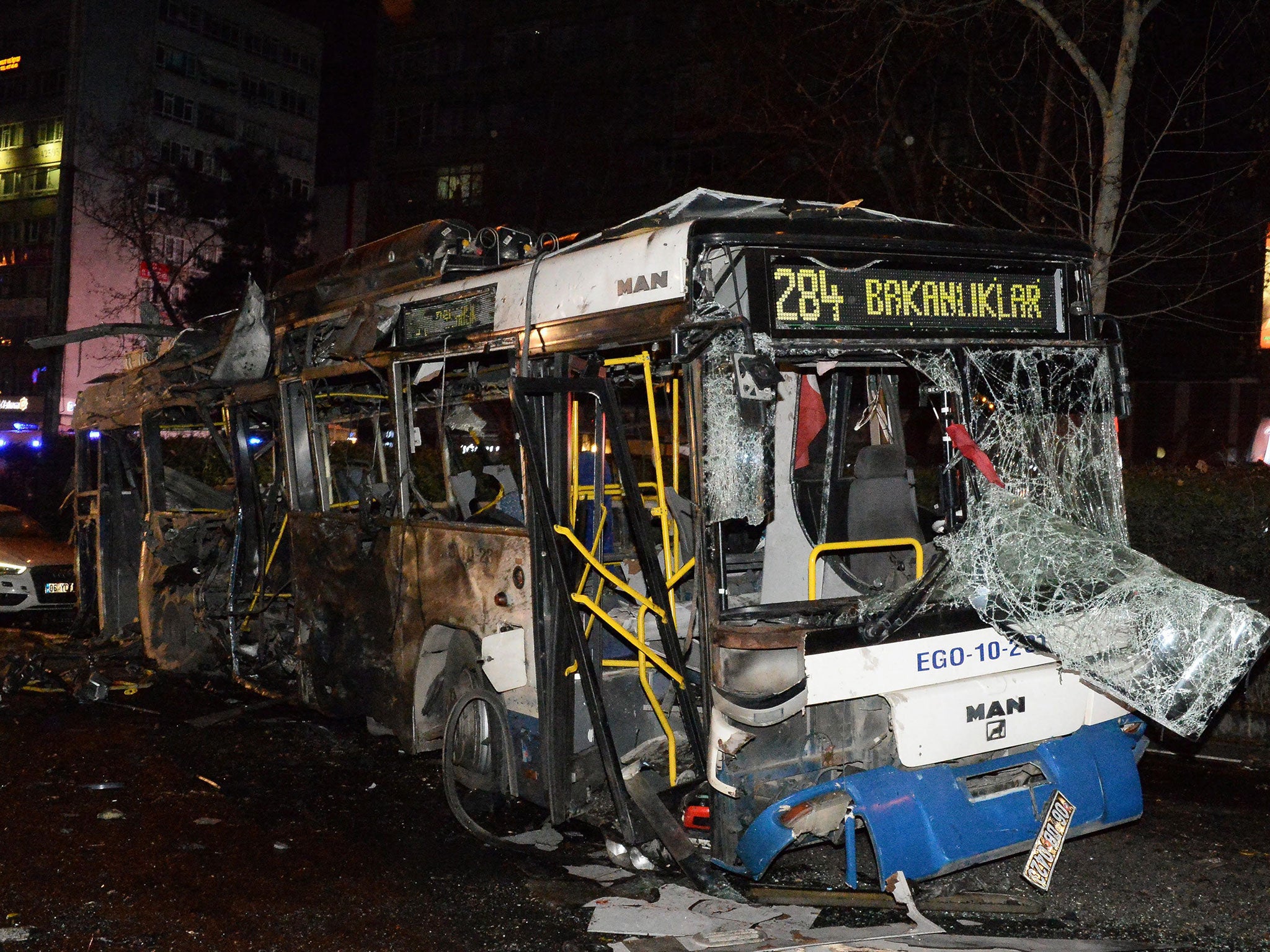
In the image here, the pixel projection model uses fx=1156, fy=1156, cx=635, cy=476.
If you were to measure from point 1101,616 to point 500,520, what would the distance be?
10.1 feet

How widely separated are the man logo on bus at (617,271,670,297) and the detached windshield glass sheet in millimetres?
1282

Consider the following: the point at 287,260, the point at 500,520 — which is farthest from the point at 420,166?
the point at 500,520

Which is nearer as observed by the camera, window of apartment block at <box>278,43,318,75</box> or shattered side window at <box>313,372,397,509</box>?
shattered side window at <box>313,372,397,509</box>

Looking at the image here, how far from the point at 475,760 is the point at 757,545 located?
2.18 metres

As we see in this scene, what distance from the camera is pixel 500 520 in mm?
6258

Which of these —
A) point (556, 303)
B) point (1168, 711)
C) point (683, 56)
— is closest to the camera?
point (1168, 711)

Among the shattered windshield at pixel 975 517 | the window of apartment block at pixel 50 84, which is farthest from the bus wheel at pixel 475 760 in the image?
the window of apartment block at pixel 50 84

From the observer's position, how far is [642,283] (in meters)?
4.93

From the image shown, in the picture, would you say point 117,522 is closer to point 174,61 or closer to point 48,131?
point 48,131

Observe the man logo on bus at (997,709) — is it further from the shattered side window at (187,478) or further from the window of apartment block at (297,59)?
the window of apartment block at (297,59)

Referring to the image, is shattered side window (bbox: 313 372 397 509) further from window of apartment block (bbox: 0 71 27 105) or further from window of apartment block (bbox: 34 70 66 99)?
window of apartment block (bbox: 0 71 27 105)

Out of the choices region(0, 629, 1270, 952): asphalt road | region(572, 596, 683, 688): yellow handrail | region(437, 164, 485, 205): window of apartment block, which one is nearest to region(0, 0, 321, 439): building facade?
region(437, 164, 485, 205): window of apartment block

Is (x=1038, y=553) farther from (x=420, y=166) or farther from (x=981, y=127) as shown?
(x=420, y=166)

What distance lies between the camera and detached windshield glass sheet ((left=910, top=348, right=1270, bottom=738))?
458 cm
